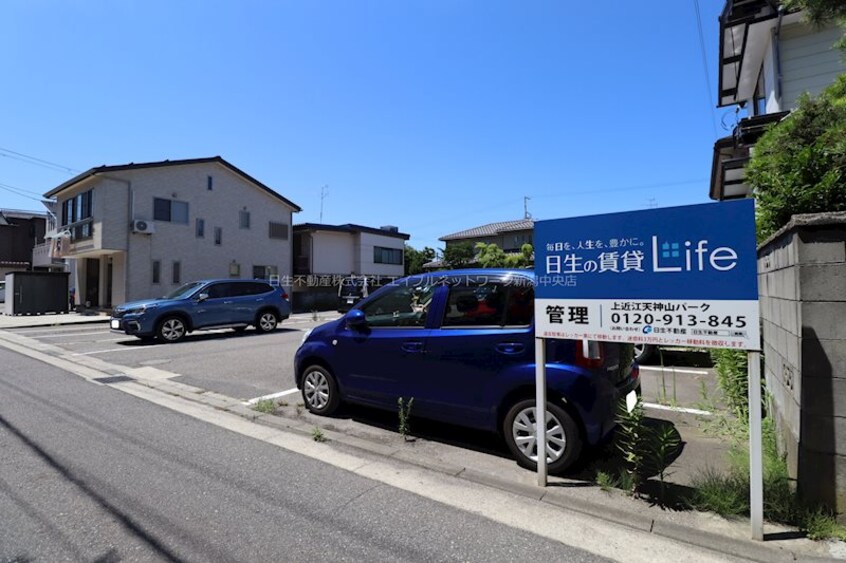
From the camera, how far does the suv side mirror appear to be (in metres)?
5.07

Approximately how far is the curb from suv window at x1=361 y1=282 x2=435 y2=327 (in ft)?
4.21

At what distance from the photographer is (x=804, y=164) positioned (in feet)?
11.9

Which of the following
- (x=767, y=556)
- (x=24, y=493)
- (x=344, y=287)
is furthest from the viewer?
(x=344, y=287)

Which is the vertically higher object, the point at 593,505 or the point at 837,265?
the point at 837,265

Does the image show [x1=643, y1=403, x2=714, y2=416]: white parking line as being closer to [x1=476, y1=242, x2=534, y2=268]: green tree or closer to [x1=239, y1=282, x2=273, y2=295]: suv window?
[x1=476, y1=242, x2=534, y2=268]: green tree

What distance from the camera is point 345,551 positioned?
279 centimetres

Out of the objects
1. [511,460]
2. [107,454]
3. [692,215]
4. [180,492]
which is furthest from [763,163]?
[107,454]

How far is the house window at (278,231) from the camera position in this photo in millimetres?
28531

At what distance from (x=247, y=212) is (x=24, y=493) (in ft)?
83.1

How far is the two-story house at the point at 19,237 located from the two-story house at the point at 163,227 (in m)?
17.0

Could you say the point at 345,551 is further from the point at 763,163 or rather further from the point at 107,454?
the point at 763,163

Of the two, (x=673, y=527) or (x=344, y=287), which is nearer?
(x=673, y=527)

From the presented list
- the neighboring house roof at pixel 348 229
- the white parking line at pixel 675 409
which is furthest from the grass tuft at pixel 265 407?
the neighboring house roof at pixel 348 229

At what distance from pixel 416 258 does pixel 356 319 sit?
138 ft
